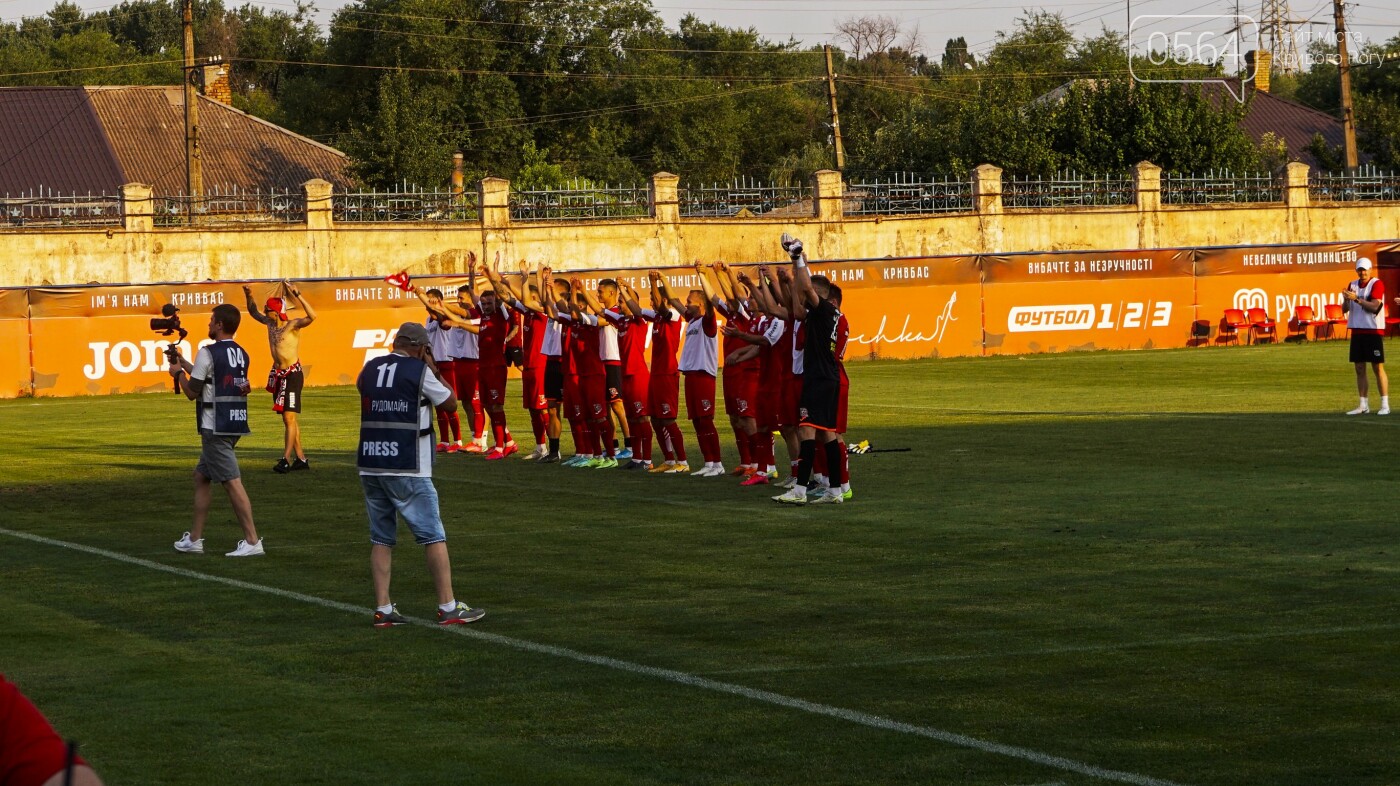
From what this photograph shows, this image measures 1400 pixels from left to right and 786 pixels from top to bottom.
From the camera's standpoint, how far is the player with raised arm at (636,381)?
64.7 ft

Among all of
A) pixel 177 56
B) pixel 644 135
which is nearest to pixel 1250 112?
pixel 644 135

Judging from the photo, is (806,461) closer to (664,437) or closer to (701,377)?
(701,377)

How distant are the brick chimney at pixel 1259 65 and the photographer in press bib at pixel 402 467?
9161cm

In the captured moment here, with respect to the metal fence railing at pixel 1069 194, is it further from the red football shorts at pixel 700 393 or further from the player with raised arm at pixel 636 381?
the red football shorts at pixel 700 393

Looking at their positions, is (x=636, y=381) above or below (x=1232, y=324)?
below

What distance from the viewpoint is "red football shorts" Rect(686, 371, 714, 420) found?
62.5 feet

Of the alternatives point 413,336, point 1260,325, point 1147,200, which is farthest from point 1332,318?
point 413,336

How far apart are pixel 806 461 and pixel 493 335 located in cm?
740

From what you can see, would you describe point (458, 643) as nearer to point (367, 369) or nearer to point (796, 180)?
point (367, 369)

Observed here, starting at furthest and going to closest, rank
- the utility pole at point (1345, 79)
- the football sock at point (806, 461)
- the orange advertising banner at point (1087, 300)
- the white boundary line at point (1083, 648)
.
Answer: the utility pole at point (1345, 79)
the orange advertising banner at point (1087, 300)
the football sock at point (806, 461)
the white boundary line at point (1083, 648)

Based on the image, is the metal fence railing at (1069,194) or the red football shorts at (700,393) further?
the metal fence railing at (1069,194)

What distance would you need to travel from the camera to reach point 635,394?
777 inches

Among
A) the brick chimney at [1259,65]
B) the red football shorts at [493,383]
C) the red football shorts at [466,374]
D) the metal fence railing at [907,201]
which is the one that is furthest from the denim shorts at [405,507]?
the brick chimney at [1259,65]

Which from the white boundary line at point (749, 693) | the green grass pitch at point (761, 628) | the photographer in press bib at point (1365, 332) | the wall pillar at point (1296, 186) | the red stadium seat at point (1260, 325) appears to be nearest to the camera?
the white boundary line at point (749, 693)
